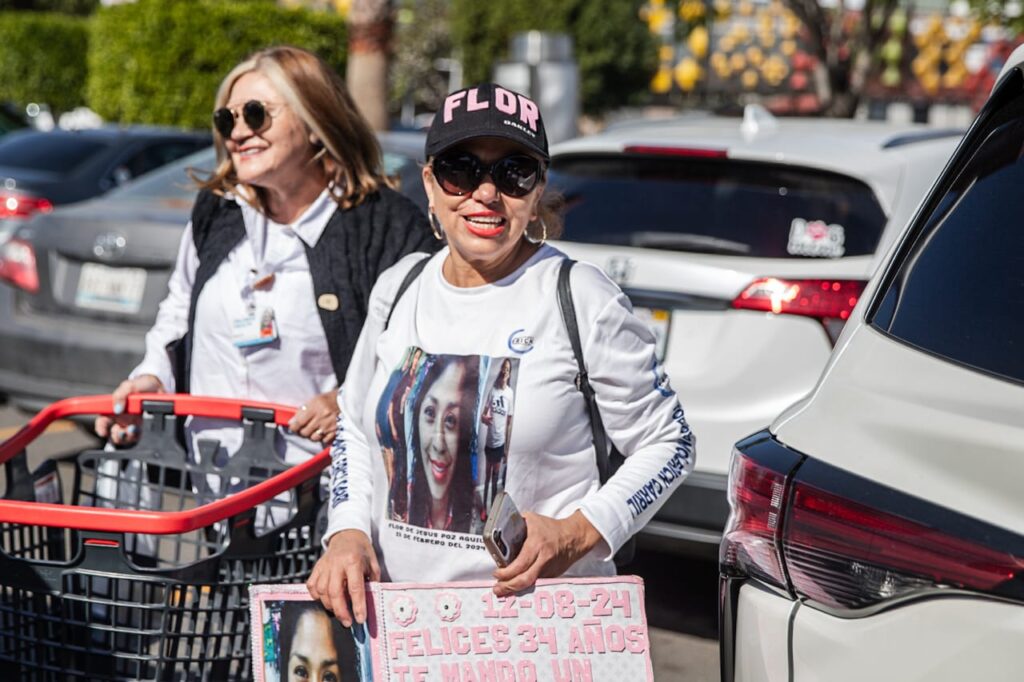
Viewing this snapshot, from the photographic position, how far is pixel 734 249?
4.43 meters

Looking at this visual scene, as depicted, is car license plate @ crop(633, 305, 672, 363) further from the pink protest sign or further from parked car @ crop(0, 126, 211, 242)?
parked car @ crop(0, 126, 211, 242)

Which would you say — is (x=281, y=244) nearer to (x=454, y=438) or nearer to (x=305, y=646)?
(x=454, y=438)

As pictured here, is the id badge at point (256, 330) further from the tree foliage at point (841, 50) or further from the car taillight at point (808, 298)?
the tree foliage at point (841, 50)

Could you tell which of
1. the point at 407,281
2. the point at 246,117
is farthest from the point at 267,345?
the point at 407,281

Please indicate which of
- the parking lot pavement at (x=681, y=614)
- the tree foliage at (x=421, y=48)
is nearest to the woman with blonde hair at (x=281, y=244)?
the parking lot pavement at (x=681, y=614)

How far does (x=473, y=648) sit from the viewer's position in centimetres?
207

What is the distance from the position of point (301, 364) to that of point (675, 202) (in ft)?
6.34

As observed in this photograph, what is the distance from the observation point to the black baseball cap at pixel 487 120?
231cm

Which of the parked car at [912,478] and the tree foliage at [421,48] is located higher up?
the tree foliage at [421,48]

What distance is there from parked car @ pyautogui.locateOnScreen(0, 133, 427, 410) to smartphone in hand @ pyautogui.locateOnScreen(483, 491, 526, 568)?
378cm

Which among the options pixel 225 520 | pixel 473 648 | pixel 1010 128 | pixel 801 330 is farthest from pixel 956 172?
pixel 801 330

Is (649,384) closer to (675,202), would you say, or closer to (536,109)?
(536,109)

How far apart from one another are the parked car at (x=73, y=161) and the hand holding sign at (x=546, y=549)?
7532 mm

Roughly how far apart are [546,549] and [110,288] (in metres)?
4.10
